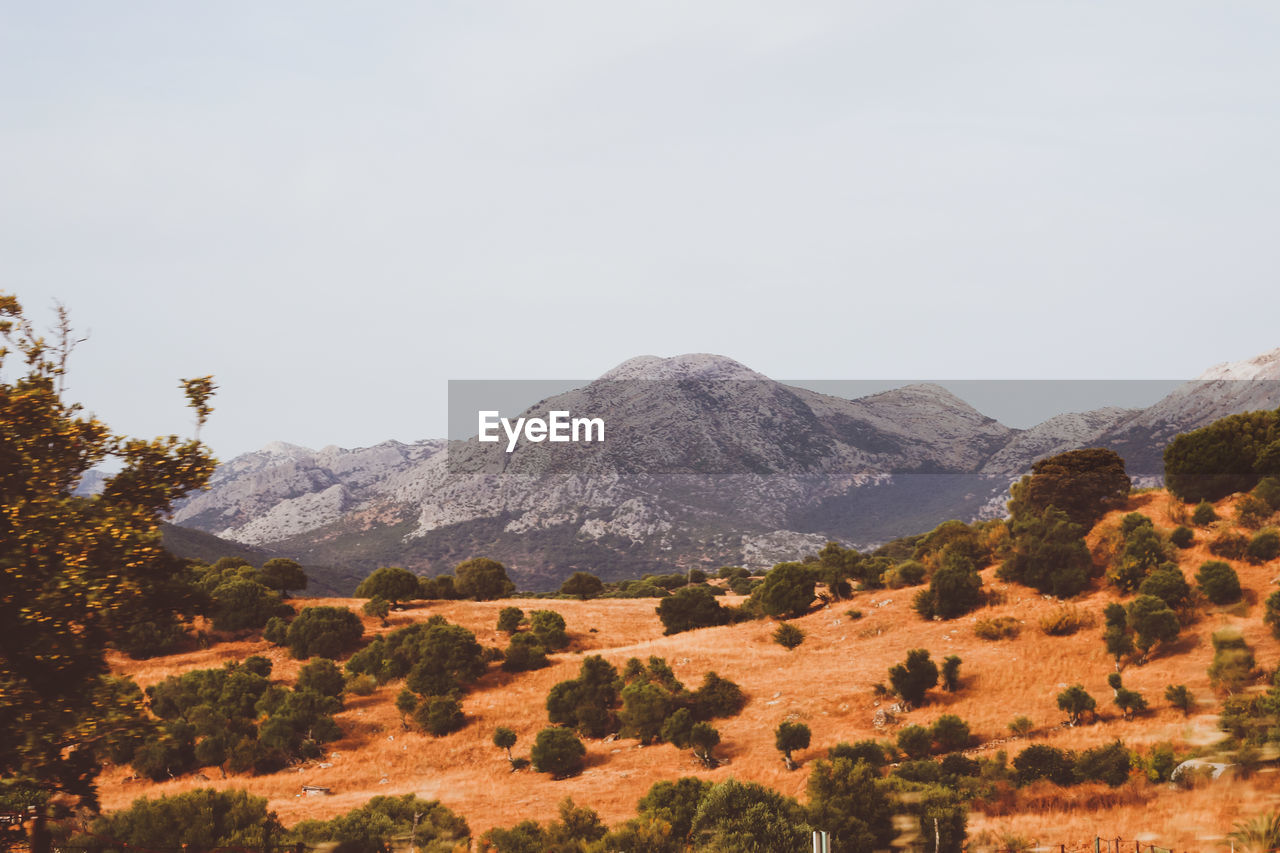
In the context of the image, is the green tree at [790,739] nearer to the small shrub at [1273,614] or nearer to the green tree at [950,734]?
the green tree at [950,734]

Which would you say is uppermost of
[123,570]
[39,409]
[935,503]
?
[39,409]

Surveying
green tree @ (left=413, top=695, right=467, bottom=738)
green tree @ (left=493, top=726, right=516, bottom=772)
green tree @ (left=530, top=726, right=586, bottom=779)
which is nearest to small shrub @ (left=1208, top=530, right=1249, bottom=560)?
green tree @ (left=530, top=726, right=586, bottom=779)

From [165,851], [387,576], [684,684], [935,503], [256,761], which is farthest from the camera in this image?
[935,503]

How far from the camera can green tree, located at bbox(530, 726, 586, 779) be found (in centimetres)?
3081

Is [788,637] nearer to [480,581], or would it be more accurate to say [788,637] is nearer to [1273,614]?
[1273,614]

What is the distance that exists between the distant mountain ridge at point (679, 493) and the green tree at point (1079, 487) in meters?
81.3

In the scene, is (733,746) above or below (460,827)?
below

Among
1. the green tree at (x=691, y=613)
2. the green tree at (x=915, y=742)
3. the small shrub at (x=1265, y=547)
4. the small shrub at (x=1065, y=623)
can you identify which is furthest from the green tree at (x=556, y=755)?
the small shrub at (x=1265, y=547)

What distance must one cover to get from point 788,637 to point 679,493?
121 m

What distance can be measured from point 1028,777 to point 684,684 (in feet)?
58.7

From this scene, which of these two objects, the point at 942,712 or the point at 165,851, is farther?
the point at 942,712

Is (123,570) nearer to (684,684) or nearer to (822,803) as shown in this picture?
(822,803)

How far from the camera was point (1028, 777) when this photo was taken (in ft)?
74.4

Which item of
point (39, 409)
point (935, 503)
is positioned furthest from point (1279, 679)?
point (935, 503)
